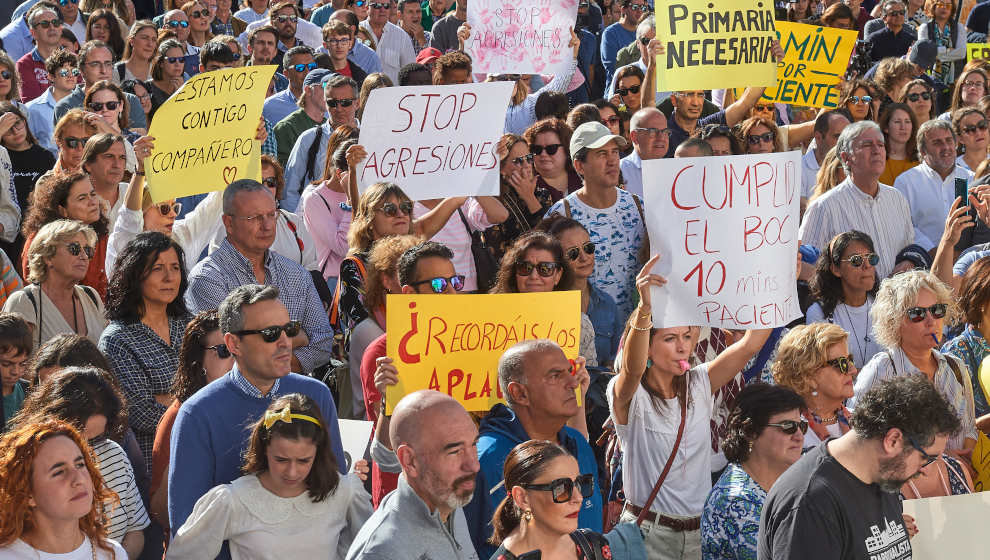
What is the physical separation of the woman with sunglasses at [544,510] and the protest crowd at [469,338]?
0.5 inches

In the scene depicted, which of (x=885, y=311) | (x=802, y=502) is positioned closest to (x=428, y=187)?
(x=885, y=311)

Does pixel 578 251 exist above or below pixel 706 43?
below

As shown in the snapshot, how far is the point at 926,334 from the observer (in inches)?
248

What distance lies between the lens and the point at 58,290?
6594mm

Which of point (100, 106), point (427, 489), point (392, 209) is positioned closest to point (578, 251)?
A: point (392, 209)

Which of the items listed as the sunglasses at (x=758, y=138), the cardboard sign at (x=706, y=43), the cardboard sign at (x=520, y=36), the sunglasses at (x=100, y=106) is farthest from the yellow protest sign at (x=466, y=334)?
the sunglasses at (x=100, y=106)

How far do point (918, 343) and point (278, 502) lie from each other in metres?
3.21

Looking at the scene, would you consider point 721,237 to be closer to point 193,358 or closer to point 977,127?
point 193,358

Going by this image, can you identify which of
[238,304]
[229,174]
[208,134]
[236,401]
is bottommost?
[236,401]

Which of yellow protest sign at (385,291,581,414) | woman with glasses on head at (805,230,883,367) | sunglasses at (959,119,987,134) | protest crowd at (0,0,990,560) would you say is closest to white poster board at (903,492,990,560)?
protest crowd at (0,0,990,560)

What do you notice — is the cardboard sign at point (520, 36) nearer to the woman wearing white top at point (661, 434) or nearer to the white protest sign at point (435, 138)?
the white protest sign at point (435, 138)

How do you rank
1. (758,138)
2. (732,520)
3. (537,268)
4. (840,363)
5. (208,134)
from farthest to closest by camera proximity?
(758,138) < (208,134) < (537,268) < (840,363) < (732,520)

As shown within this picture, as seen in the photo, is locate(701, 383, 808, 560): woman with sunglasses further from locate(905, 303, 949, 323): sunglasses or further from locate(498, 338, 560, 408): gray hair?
locate(905, 303, 949, 323): sunglasses

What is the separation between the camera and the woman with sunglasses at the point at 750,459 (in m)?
4.84
